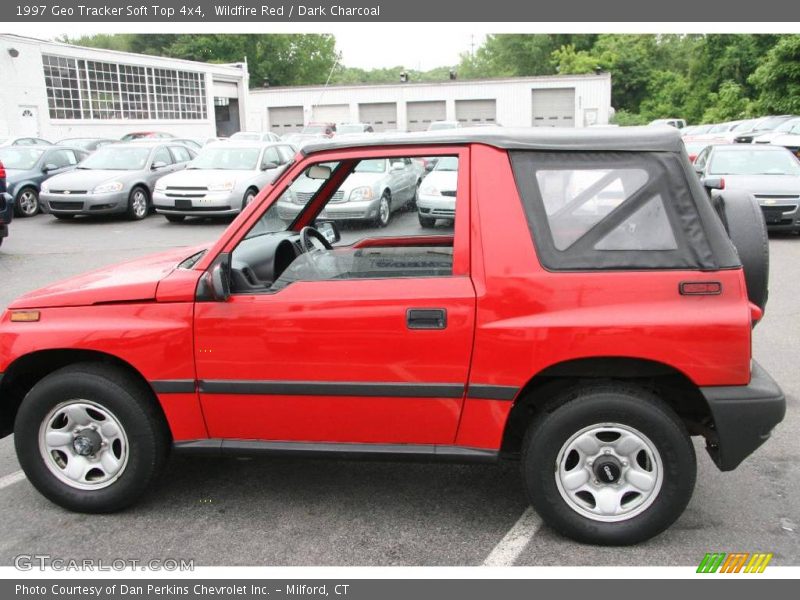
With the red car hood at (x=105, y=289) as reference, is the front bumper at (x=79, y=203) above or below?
below

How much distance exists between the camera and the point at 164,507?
12.1 feet

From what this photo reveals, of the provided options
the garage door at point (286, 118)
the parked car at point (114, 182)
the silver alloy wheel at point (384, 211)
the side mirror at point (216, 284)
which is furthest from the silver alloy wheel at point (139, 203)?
the garage door at point (286, 118)

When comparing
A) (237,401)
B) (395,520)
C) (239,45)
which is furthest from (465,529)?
(239,45)

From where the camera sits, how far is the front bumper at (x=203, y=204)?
565 inches

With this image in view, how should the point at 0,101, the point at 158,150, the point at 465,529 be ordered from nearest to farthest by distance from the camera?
the point at 465,529 < the point at 158,150 < the point at 0,101

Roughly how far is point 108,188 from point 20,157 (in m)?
3.26

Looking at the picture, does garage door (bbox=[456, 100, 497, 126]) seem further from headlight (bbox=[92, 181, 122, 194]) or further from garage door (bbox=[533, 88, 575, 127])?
headlight (bbox=[92, 181, 122, 194])

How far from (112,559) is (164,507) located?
472mm

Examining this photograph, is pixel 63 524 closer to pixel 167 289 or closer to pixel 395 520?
pixel 167 289

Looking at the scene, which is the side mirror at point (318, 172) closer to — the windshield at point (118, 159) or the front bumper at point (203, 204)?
the front bumper at point (203, 204)

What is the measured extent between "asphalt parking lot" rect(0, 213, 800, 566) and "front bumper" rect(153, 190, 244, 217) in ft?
33.5

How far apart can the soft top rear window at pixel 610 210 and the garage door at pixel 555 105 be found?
4594 centimetres

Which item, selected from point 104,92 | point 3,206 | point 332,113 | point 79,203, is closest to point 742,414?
point 3,206

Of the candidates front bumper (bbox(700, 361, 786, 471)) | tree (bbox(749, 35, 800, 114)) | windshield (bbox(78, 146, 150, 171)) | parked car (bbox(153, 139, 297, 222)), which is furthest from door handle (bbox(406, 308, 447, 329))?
tree (bbox(749, 35, 800, 114))
